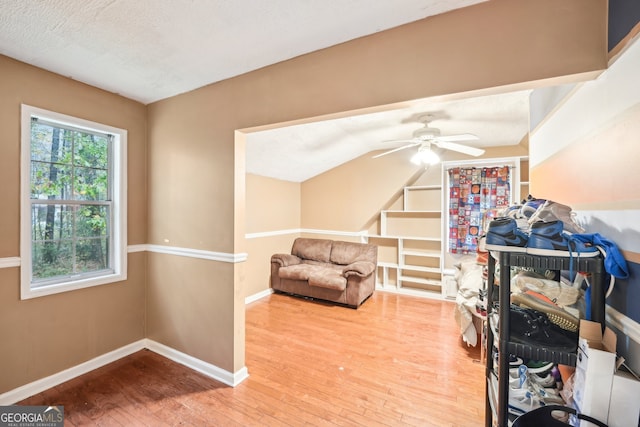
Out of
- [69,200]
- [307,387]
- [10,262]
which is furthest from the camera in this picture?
[69,200]

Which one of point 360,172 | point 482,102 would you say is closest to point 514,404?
point 482,102

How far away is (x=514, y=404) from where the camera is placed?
3.64 ft

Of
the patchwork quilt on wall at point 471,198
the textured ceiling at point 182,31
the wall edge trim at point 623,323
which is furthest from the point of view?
the patchwork quilt on wall at point 471,198

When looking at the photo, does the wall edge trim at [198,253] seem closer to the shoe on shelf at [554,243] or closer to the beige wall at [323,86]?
the beige wall at [323,86]

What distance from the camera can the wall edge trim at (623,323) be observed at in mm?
891

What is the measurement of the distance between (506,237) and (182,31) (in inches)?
81.5

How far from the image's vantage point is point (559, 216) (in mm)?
1127

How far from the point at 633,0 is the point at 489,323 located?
148 cm

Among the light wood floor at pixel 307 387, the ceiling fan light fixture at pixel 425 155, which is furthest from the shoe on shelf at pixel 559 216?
the ceiling fan light fixture at pixel 425 155

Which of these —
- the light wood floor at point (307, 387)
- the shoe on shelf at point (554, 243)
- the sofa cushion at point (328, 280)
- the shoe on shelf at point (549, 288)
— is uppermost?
the shoe on shelf at point (554, 243)

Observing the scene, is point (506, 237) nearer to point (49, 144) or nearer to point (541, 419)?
point (541, 419)

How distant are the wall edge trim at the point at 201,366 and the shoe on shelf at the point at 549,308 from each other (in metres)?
2.13

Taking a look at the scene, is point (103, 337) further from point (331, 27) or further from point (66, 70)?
point (331, 27)

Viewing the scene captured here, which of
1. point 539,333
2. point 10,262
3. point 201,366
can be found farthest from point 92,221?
point 539,333
